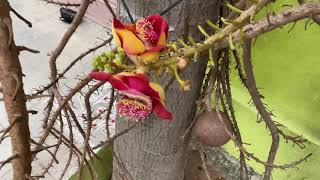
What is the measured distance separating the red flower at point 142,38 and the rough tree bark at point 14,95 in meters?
0.20

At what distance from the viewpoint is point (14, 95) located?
2.11 ft

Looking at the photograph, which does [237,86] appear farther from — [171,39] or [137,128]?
[171,39]

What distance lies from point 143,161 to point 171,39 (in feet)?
1.02

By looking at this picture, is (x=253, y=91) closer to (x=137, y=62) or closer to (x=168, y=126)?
(x=168, y=126)

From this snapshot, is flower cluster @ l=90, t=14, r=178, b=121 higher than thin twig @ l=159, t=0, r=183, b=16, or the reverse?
thin twig @ l=159, t=0, r=183, b=16

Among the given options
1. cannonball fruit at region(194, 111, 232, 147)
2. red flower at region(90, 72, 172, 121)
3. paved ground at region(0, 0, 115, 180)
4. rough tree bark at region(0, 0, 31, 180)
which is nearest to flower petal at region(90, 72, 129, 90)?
red flower at region(90, 72, 172, 121)

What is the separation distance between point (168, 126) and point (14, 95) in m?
0.31

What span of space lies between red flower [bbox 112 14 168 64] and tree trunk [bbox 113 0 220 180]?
0.24 metres

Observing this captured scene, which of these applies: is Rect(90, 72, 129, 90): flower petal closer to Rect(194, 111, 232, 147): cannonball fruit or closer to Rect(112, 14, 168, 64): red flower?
Rect(112, 14, 168, 64): red flower

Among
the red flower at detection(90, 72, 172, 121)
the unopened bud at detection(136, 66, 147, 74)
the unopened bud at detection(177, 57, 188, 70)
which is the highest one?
the unopened bud at detection(177, 57, 188, 70)

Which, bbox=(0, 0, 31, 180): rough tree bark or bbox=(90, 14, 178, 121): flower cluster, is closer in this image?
bbox=(90, 14, 178, 121): flower cluster

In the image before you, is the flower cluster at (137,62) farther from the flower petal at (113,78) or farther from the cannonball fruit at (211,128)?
the cannonball fruit at (211,128)

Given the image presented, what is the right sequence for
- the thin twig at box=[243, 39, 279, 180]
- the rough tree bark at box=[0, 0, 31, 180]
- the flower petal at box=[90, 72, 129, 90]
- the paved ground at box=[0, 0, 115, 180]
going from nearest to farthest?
the flower petal at box=[90, 72, 129, 90] → the rough tree bark at box=[0, 0, 31, 180] → the thin twig at box=[243, 39, 279, 180] → the paved ground at box=[0, 0, 115, 180]

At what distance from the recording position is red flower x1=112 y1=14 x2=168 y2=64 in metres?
0.46
